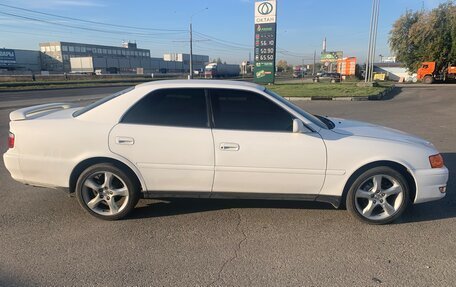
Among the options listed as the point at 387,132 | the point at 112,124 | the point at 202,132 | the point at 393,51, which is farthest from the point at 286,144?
the point at 393,51

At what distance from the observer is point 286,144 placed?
3754 mm

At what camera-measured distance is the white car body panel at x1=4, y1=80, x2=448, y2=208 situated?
12.4ft

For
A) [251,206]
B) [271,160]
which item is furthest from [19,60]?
[271,160]

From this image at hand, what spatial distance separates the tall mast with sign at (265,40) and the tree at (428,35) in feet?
72.4

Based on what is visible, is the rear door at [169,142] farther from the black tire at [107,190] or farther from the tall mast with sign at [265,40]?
the tall mast with sign at [265,40]

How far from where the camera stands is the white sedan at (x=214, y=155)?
12.4 ft

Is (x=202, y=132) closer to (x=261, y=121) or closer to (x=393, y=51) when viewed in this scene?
(x=261, y=121)

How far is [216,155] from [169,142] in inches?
20.8

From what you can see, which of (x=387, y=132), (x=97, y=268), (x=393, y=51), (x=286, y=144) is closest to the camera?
(x=97, y=268)

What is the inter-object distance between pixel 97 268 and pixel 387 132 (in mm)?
3542

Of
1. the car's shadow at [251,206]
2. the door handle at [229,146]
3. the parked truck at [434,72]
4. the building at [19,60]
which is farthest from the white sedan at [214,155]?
the building at [19,60]

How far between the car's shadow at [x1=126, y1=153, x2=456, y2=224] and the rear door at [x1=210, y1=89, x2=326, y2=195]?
603 mm

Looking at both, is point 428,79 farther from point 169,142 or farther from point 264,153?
point 169,142

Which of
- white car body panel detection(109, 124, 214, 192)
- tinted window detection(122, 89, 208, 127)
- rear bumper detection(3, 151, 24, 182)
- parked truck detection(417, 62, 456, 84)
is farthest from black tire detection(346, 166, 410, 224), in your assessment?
parked truck detection(417, 62, 456, 84)
